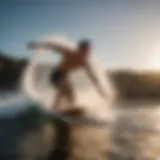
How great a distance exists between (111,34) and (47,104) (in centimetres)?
30

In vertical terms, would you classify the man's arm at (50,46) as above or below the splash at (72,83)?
above

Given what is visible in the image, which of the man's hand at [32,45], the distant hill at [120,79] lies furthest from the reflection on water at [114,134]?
the man's hand at [32,45]

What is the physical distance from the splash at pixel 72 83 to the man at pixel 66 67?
0.01m

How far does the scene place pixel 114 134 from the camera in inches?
43.8

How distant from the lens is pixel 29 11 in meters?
1.14

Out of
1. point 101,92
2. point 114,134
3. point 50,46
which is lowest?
point 114,134

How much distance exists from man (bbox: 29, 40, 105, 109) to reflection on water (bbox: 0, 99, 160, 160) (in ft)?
0.29

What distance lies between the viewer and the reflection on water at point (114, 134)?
1.09 m

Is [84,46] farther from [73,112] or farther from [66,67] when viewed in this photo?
[73,112]

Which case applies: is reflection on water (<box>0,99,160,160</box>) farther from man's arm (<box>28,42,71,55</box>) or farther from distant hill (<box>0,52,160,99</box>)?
man's arm (<box>28,42,71,55</box>)

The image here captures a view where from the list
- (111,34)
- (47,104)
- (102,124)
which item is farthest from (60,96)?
(111,34)

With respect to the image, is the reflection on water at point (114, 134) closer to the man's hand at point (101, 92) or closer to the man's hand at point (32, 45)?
the man's hand at point (101, 92)

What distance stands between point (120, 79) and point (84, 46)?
15cm

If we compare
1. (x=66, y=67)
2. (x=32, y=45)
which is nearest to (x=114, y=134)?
(x=66, y=67)
